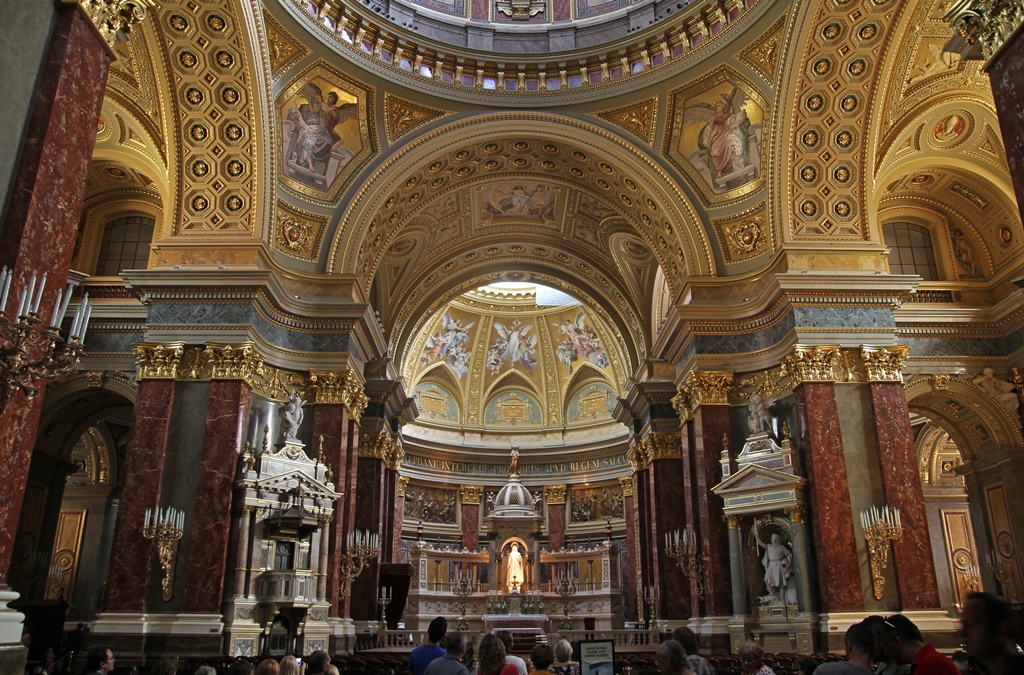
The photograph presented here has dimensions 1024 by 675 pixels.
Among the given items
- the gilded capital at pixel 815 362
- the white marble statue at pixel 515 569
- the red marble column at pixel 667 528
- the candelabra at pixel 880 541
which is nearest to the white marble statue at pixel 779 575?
the candelabra at pixel 880 541

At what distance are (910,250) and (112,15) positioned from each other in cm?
1792

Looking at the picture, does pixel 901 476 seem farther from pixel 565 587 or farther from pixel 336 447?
pixel 565 587

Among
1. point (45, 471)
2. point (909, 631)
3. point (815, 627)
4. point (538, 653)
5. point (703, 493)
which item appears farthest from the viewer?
point (45, 471)

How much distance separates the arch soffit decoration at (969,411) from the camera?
57.5 feet

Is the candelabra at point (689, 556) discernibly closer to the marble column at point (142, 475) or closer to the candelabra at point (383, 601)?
the candelabra at point (383, 601)

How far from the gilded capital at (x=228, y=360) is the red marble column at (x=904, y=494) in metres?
12.0

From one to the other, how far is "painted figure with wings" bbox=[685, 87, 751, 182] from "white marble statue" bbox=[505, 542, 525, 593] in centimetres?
1766

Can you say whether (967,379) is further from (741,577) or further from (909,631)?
(909,631)

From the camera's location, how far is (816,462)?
48.0 ft

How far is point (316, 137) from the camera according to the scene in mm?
18016

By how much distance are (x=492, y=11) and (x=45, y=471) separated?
629 inches

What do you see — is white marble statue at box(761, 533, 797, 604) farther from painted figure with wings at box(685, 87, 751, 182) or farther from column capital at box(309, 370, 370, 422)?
column capital at box(309, 370, 370, 422)

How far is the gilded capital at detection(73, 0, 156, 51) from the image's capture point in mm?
7219

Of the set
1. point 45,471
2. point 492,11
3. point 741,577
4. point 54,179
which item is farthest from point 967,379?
point 45,471
